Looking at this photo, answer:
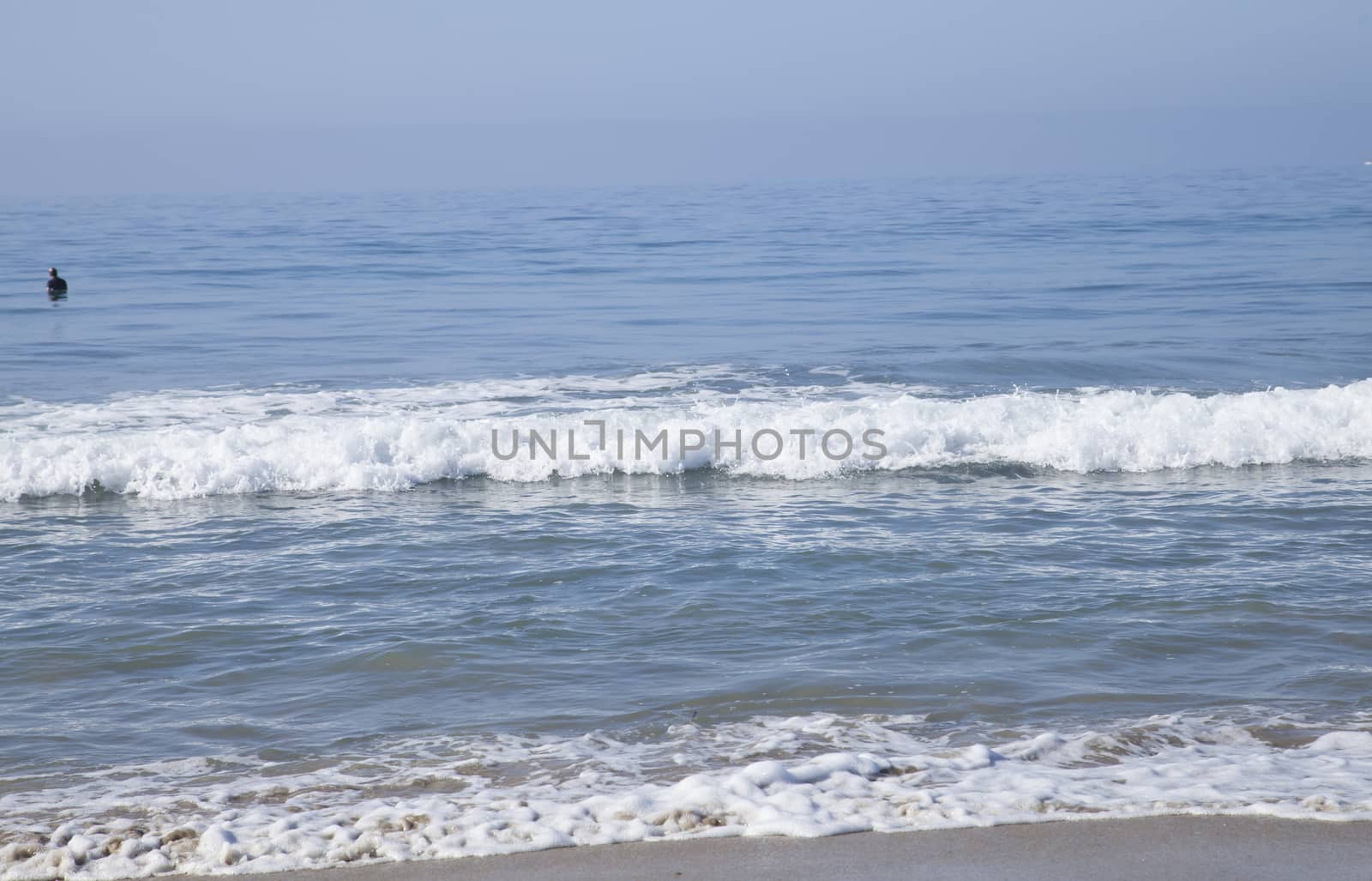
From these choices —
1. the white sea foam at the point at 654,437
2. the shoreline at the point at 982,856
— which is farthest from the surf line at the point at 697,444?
the shoreline at the point at 982,856

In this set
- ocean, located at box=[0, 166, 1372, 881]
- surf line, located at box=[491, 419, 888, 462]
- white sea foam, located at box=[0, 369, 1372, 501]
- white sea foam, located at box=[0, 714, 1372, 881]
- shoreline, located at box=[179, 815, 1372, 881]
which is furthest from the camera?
surf line, located at box=[491, 419, 888, 462]

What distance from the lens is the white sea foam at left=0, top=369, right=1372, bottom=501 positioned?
10.9 m

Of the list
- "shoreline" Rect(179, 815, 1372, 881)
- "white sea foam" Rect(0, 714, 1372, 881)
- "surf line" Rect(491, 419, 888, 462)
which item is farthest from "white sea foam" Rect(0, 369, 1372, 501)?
"shoreline" Rect(179, 815, 1372, 881)

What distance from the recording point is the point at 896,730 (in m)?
5.41

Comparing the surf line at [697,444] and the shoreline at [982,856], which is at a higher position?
the surf line at [697,444]

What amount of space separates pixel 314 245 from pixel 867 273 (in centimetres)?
1557

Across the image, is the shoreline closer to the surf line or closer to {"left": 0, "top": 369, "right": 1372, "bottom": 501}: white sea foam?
{"left": 0, "top": 369, "right": 1372, "bottom": 501}: white sea foam

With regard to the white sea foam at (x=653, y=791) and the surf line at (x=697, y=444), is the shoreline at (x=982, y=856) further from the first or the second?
the surf line at (x=697, y=444)

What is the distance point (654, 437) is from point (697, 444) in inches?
17.9

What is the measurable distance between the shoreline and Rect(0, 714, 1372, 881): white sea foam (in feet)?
0.23

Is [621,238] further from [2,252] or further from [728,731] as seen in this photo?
[728,731]

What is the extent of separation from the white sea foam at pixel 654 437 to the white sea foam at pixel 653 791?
5.92 metres

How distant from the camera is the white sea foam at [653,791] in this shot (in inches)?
168

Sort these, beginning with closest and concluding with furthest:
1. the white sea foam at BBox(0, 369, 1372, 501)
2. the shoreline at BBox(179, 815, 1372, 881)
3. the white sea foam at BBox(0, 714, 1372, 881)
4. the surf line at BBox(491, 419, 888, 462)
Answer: the shoreline at BBox(179, 815, 1372, 881)
the white sea foam at BBox(0, 714, 1372, 881)
the white sea foam at BBox(0, 369, 1372, 501)
the surf line at BBox(491, 419, 888, 462)
